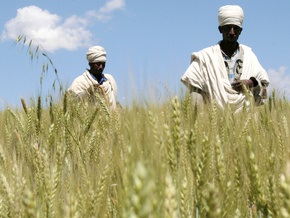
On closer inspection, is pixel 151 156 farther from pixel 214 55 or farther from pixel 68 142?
pixel 214 55

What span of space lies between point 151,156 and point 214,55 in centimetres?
423

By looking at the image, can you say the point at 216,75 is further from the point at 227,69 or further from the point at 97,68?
the point at 97,68

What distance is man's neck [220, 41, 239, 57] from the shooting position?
Result: 4.90 meters

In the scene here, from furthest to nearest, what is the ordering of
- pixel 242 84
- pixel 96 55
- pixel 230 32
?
pixel 96 55, pixel 230 32, pixel 242 84

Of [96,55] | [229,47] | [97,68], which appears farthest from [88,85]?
[229,47]

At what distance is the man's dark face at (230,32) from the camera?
4.82 metres

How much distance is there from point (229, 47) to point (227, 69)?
0.25m

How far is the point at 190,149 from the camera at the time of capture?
121 cm

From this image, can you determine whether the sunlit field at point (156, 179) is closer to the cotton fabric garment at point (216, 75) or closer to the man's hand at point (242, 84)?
the man's hand at point (242, 84)

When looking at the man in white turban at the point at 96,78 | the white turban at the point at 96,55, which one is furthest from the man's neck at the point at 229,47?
the white turban at the point at 96,55

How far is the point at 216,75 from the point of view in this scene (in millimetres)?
4871

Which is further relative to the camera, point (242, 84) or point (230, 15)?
point (230, 15)

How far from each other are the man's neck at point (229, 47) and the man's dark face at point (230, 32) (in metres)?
0.05

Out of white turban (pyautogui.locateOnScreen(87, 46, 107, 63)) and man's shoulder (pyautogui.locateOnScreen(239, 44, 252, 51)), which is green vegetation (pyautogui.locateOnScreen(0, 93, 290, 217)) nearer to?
man's shoulder (pyautogui.locateOnScreen(239, 44, 252, 51))
